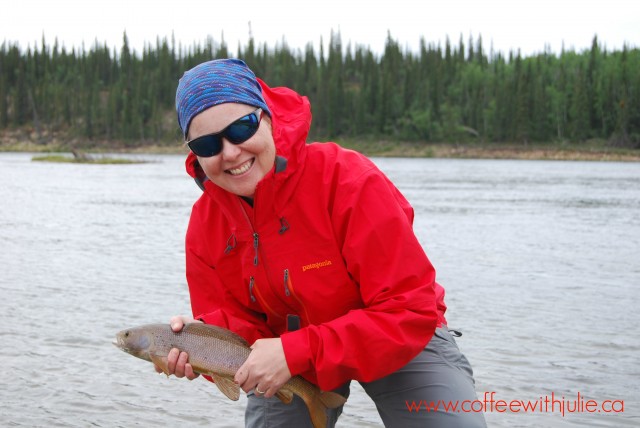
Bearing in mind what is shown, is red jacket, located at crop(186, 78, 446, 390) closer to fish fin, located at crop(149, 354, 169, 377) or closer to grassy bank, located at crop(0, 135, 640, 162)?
fish fin, located at crop(149, 354, 169, 377)

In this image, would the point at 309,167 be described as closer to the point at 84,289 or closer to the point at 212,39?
the point at 84,289

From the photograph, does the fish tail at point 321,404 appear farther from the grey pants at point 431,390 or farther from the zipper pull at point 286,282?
the zipper pull at point 286,282

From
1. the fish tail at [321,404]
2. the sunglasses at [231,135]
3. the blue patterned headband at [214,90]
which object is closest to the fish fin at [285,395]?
the fish tail at [321,404]

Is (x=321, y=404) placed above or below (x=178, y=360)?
below

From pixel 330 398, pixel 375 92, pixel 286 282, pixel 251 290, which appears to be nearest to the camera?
pixel 286 282

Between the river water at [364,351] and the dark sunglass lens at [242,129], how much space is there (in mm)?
4154

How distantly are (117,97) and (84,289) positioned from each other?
143652 millimetres

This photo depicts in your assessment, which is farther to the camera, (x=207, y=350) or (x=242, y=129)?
(x=207, y=350)

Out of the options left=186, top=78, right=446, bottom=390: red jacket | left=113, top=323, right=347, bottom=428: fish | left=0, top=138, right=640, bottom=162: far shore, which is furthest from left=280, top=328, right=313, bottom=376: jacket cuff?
left=0, top=138, right=640, bottom=162: far shore

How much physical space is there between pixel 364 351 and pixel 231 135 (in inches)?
44.6

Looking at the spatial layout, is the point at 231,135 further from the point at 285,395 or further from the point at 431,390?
the point at 431,390

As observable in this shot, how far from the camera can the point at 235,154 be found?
3.72 metres

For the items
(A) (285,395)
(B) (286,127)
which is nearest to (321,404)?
(A) (285,395)

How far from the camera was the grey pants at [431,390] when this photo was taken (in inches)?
146
